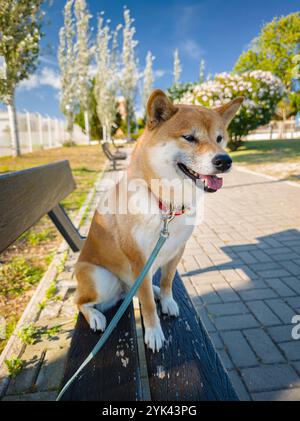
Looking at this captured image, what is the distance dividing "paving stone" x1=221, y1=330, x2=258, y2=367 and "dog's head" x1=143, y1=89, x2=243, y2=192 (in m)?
1.33

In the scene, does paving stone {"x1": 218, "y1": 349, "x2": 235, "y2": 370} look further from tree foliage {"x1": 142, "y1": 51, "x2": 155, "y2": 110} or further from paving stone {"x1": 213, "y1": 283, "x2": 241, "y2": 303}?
tree foliage {"x1": 142, "y1": 51, "x2": 155, "y2": 110}

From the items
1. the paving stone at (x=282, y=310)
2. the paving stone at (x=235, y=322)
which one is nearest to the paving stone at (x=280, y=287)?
the paving stone at (x=282, y=310)

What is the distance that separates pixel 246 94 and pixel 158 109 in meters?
14.6

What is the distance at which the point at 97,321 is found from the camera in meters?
1.59

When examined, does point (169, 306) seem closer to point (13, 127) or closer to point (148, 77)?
point (13, 127)

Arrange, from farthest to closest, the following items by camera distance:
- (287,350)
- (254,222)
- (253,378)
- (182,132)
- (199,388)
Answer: (254,222), (287,350), (253,378), (182,132), (199,388)

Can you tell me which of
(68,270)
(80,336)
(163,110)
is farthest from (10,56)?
(80,336)

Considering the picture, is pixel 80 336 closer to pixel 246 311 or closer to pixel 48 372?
pixel 48 372

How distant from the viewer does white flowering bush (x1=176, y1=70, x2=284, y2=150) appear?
13477 mm

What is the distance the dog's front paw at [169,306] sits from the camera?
176cm

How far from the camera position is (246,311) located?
102 inches

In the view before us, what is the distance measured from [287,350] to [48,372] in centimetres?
179

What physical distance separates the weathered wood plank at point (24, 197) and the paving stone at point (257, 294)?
212cm

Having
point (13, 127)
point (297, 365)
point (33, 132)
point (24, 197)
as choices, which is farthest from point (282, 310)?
point (33, 132)
